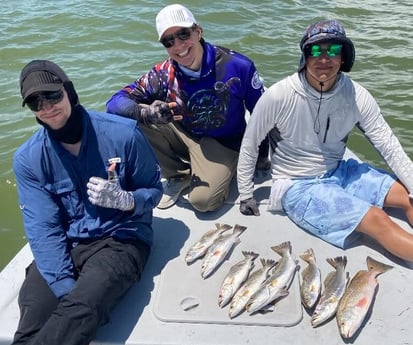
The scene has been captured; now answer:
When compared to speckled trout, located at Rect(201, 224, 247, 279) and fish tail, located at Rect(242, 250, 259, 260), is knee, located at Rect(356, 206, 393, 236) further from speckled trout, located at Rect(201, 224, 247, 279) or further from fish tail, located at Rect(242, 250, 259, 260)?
speckled trout, located at Rect(201, 224, 247, 279)

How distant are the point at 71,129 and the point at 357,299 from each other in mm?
2182

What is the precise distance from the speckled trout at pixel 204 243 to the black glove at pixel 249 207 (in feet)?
0.82

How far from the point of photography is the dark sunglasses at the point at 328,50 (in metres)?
3.37

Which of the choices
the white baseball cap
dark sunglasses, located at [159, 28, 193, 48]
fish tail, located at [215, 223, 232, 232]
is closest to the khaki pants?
fish tail, located at [215, 223, 232, 232]

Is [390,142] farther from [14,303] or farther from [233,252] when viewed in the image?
[14,303]

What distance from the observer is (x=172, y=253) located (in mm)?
3684

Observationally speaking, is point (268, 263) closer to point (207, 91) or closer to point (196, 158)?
point (196, 158)

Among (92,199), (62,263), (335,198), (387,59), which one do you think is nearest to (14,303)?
(62,263)

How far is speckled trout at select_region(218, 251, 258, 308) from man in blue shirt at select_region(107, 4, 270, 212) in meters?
0.77

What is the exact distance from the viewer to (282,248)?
360 centimetres

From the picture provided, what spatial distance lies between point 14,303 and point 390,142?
3.11 m

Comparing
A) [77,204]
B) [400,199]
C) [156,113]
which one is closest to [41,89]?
[77,204]

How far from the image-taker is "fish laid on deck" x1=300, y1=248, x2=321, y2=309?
3.11m

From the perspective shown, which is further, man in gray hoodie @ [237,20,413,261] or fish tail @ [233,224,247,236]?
fish tail @ [233,224,247,236]
